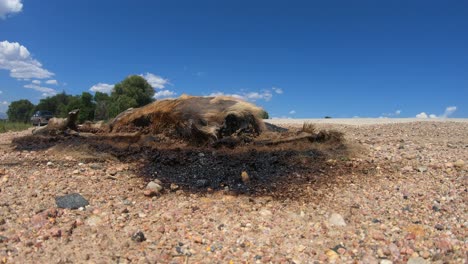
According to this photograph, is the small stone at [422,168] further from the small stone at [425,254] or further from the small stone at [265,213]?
the small stone at [265,213]

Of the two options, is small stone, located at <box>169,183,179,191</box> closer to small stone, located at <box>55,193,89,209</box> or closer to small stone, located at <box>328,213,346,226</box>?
small stone, located at <box>55,193,89,209</box>

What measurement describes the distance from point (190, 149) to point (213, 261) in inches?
133

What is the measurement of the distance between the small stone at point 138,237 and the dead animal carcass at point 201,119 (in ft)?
11.1

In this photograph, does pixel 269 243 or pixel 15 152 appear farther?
pixel 15 152

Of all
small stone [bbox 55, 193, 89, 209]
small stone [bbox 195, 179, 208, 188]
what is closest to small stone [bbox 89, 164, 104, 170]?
small stone [bbox 55, 193, 89, 209]

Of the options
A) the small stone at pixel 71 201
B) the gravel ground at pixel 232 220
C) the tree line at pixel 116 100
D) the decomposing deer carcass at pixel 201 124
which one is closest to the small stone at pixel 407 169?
the gravel ground at pixel 232 220

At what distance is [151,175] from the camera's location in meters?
4.89

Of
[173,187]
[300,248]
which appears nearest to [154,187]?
[173,187]

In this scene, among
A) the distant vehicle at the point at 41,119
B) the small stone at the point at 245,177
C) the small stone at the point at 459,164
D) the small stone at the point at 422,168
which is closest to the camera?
the small stone at the point at 245,177

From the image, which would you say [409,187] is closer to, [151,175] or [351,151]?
[351,151]

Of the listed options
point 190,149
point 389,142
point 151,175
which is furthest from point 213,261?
point 389,142

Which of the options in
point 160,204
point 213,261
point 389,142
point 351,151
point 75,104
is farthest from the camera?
point 75,104

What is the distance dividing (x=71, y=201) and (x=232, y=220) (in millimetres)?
1743

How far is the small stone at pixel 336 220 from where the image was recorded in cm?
349
